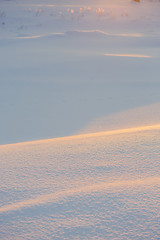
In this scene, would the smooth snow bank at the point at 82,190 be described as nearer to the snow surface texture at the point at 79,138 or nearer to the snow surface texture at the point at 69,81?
the snow surface texture at the point at 79,138

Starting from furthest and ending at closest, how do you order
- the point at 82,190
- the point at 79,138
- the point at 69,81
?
the point at 69,81
the point at 79,138
the point at 82,190

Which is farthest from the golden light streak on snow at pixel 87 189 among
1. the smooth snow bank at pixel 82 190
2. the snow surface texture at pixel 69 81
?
the snow surface texture at pixel 69 81

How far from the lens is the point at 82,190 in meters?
1.41

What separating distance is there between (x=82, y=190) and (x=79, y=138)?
936 mm

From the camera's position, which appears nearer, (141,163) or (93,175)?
(93,175)

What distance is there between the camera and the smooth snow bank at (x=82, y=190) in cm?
114

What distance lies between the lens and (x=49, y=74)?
5762 millimetres

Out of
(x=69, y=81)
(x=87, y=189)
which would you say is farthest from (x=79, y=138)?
(x=69, y=81)

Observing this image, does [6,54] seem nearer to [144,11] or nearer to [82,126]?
[82,126]

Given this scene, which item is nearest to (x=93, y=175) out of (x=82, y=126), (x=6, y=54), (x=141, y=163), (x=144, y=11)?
(x=141, y=163)

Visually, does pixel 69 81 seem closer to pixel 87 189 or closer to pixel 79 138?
pixel 79 138

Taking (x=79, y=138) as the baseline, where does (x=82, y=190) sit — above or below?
below

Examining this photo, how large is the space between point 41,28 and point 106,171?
38.4ft

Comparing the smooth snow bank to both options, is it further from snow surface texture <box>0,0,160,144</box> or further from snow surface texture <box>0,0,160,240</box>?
snow surface texture <box>0,0,160,144</box>
